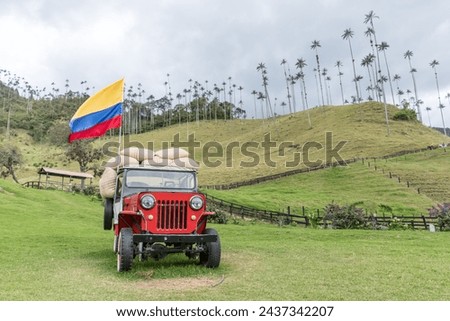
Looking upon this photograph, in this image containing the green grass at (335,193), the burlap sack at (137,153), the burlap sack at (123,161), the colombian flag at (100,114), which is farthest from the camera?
the green grass at (335,193)

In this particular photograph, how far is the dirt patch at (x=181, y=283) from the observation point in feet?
26.9

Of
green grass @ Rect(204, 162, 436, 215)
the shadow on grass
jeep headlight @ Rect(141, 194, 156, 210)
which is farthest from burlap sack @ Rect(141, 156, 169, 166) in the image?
green grass @ Rect(204, 162, 436, 215)

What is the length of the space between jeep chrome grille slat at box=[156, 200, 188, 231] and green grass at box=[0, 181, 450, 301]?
3.93 feet

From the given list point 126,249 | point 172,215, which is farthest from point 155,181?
point 126,249

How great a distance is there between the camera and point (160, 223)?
30.7 ft

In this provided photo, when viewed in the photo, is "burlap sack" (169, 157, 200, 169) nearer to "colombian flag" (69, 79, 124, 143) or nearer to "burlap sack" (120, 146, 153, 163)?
"burlap sack" (120, 146, 153, 163)

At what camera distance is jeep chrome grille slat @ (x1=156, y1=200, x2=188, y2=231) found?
9375 millimetres

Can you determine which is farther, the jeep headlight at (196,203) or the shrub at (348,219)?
the shrub at (348,219)

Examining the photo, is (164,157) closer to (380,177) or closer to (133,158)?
(133,158)

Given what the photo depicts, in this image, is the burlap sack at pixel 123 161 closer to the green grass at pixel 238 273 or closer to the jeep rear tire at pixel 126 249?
the jeep rear tire at pixel 126 249

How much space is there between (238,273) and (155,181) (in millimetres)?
3379

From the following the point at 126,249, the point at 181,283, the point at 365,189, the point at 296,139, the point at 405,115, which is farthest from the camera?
the point at 296,139

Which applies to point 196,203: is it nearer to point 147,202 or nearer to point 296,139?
point 147,202

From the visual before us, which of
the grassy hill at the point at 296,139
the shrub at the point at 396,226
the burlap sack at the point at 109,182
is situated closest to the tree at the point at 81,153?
the grassy hill at the point at 296,139
